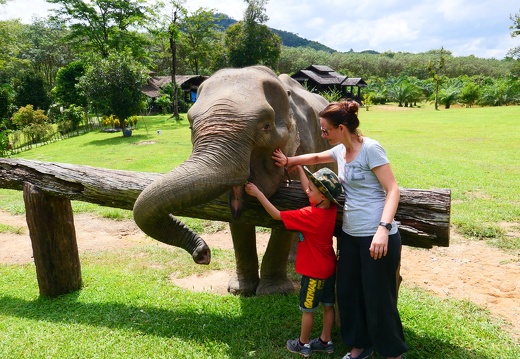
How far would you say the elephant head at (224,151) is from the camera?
2.80m

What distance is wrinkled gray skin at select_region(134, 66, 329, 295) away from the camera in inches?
110

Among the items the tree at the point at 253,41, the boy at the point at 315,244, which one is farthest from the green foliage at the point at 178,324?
the tree at the point at 253,41

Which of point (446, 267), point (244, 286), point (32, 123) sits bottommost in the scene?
point (446, 267)

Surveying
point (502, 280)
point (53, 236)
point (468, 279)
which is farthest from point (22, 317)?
point (502, 280)

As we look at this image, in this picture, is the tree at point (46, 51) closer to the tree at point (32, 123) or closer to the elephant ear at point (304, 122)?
the tree at point (32, 123)

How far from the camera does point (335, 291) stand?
3.64 m

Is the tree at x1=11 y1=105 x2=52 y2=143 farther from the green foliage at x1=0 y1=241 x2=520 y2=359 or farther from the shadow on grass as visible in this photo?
the shadow on grass

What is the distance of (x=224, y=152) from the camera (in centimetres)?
302

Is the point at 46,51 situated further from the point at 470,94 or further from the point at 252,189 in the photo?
the point at 252,189

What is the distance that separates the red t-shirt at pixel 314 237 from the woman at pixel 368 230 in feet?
0.42

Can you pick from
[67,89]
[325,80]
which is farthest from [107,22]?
[325,80]

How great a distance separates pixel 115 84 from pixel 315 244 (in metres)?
22.5

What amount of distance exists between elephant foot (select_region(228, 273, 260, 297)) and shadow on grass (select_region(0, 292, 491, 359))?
22 centimetres

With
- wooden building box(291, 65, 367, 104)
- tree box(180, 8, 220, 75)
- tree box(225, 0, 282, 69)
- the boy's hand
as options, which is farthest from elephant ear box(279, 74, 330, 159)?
wooden building box(291, 65, 367, 104)
